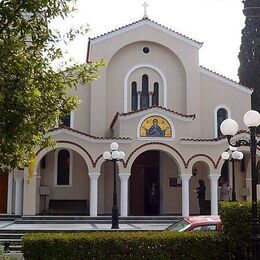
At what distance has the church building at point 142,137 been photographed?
2588cm

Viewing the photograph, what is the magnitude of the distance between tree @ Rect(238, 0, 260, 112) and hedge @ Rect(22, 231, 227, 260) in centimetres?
2315

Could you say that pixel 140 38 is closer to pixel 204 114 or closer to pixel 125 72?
pixel 125 72

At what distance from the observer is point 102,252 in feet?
37.5

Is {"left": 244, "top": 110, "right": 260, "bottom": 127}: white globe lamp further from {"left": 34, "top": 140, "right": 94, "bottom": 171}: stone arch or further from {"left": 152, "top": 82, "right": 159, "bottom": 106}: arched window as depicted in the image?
{"left": 152, "top": 82, "right": 159, "bottom": 106}: arched window

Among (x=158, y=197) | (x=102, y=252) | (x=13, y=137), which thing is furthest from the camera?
(x=158, y=197)

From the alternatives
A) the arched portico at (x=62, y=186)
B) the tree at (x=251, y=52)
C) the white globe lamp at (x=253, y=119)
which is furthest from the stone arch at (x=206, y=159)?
the white globe lamp at (x=253, y=119)

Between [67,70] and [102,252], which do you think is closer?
[67,70]

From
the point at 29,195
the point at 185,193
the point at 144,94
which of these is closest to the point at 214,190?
the point at 185,193

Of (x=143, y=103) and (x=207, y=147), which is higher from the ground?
(x=143, y=103)

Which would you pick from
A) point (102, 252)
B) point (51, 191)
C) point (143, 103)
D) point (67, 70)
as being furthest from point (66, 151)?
point (67, 70)

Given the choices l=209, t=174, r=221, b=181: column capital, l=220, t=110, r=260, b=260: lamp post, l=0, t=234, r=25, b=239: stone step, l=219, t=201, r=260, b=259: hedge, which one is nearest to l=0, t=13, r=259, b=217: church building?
l=209, t=174, r=221, b=181: column capital

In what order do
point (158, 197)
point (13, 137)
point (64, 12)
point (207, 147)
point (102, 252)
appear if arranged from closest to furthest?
point (13, 137), point (64, 12), point (102, 252), point (207, 147), point (158, 197)

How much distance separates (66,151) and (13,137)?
19630 mm

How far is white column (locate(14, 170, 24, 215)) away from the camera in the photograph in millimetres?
25703
